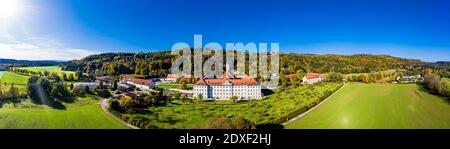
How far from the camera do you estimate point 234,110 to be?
9516 millimetres

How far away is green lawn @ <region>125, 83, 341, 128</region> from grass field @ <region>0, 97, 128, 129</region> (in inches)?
51.7

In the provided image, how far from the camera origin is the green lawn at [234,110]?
30.5ft

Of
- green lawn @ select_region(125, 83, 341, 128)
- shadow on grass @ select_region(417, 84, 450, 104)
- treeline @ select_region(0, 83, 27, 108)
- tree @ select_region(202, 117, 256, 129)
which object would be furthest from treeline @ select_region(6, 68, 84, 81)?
shadow on grass @ select_region(417, 84, 450, 104)

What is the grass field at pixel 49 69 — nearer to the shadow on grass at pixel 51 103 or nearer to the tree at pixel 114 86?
the shadow on grass at pixel 51 103

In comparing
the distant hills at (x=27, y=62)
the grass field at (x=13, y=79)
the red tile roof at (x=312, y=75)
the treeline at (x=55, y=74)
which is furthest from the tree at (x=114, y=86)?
the red tile roof at (x=312, y=75)

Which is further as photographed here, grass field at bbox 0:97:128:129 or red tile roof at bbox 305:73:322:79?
red tile roof at bbox 305:73:322:79

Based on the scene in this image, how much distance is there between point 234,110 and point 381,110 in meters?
4.43

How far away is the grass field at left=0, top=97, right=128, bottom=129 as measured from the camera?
923cm

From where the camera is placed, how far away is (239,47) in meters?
10.0

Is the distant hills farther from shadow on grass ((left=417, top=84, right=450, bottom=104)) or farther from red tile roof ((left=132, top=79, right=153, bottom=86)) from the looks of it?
shadow on grass ((left=417, top=84, right=450, bottom=104))

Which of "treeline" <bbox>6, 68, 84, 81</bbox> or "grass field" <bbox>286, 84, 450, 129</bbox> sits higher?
"treeline" <bbox>6, 68, 84, 81</bbox>

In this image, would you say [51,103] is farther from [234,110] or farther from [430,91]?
[430,91]
